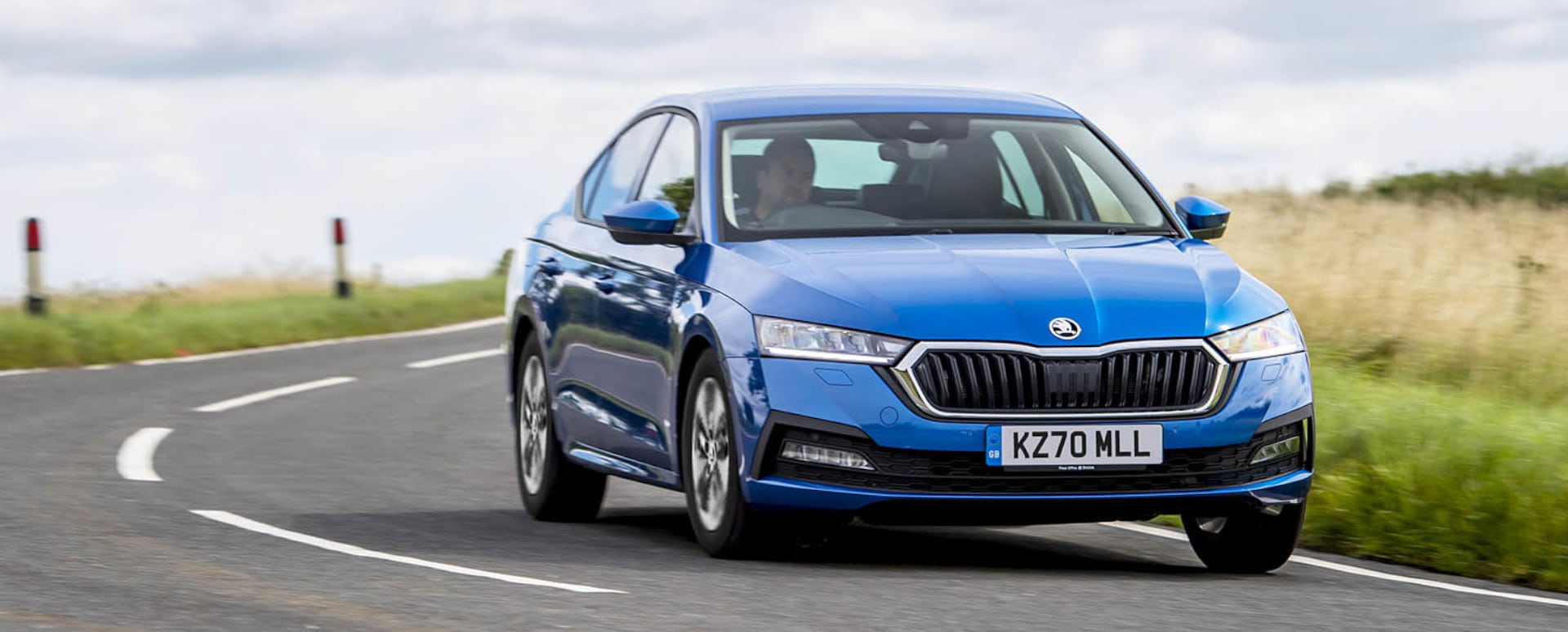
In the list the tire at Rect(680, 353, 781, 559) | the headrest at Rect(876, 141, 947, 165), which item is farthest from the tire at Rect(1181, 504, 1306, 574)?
the headrest at Rect(876, 141, 947, 165)

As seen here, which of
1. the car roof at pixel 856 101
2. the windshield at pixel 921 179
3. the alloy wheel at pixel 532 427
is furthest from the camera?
the alloy wheel at pixel 532 427

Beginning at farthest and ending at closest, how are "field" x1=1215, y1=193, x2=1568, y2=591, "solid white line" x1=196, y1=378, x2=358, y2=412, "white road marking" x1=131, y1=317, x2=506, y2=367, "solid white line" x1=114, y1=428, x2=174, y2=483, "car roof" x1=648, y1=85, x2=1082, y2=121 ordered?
"white road marking" x1=131, y1=317, x2=506, y2=367
"solid white line" x1=196, y1=378, x2=358, y2=412
"solid white line" x1=114, y1=428, x2=174, y2=483
"car roof" x1=648, y1=85, x2=1082, y2=121
"field" x1=1215, y1=193, x2=1568, y2=591

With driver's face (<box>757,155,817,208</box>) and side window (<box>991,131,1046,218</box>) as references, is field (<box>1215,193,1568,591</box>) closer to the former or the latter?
side window (<box>991,131,1046,218</box>)

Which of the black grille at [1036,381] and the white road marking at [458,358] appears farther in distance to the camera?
the white road marking at [458,358]

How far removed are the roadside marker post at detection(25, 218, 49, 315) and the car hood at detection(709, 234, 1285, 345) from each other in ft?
52.5

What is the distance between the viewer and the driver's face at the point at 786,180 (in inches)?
329

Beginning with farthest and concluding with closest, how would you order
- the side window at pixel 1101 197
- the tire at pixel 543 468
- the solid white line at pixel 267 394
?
1. the solid white line at pixel 267 394
2. the tire at pixel 543 468
3. the side window at pixel 1101 197

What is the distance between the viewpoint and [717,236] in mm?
8133

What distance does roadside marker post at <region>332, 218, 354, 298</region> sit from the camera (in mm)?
27203

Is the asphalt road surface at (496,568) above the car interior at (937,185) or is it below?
below

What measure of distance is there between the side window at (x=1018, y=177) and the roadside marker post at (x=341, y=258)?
63.1 ft

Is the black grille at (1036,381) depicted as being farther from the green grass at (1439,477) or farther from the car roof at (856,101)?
the car roof at (856,101)

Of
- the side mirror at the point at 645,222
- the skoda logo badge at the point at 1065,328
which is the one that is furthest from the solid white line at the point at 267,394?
the skoda logo badge at the point at 1065,328

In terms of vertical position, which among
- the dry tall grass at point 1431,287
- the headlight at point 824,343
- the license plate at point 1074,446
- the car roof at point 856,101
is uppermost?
the car roof at point 856,101
